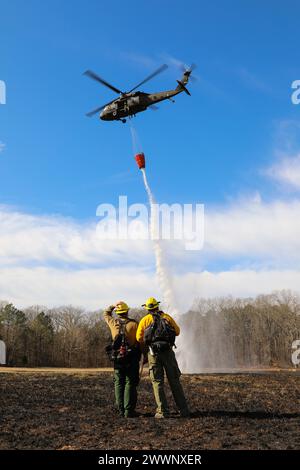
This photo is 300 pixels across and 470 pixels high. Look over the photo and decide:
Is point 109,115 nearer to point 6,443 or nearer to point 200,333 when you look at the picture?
point 6,443

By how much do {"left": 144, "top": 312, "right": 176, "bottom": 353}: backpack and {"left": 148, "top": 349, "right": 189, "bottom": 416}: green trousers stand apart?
0.65ft

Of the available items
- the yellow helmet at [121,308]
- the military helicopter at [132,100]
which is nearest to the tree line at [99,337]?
the military helicopter at [132,100]

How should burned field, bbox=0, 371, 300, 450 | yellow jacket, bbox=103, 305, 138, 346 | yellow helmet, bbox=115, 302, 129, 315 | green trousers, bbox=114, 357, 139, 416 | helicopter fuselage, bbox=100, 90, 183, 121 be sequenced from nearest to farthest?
burned field, bbox=0, 371, 300, 450
green trousers, bbox=114, 357, 139, 416
yellow jacket, bbox=103, 305, 138, 346
yellow helmet, bbox=115, 302, 129, 315
helicopter fuselage, bbox=100, 90, 183, 121

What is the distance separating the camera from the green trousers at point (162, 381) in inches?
384

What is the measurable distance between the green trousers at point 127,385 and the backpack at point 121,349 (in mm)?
145

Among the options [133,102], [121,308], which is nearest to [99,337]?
[133,102]

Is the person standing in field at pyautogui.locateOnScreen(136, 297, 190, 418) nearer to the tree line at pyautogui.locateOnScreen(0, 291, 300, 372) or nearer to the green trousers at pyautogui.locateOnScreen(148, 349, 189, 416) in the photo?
the green trousers at pyautogui.locateOnScreen(148, 349, 189, 416)

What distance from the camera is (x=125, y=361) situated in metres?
10.0

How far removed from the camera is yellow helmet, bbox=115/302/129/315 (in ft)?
34.1

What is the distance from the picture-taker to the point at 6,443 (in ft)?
25.8

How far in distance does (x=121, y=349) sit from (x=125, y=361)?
269mm

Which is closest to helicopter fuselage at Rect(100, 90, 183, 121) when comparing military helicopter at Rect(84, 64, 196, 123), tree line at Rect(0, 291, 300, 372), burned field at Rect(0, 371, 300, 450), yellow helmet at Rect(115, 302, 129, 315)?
military helicopter at Rect(84, 64, 196, 123)
